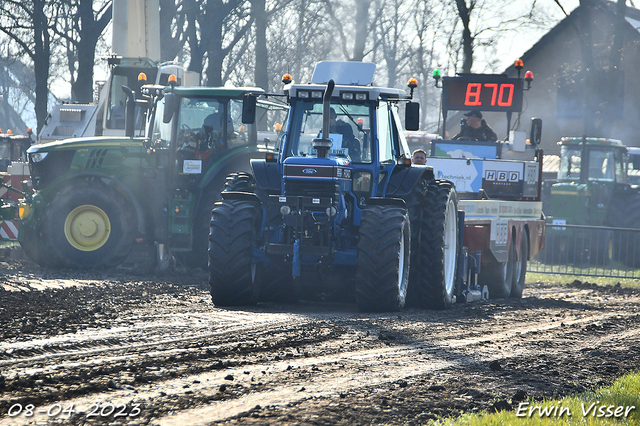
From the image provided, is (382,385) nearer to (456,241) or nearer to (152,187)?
(456,241)

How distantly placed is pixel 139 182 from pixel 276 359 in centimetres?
765

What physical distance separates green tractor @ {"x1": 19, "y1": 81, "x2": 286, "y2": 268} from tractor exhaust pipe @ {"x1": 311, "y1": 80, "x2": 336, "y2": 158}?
12.7ft

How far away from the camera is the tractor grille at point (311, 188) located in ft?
29.6

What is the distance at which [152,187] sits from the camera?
516 inches

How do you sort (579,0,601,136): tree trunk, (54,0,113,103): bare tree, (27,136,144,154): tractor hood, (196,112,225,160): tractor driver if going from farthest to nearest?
(579,0,601,136): tree trunk
(54,0,113,103): bare tree
(27,136,144,154): tractor hood
(196,112,225,160): tractor driver

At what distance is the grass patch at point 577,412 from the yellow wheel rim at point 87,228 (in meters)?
9.18

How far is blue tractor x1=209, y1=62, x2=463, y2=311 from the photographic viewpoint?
8.90m

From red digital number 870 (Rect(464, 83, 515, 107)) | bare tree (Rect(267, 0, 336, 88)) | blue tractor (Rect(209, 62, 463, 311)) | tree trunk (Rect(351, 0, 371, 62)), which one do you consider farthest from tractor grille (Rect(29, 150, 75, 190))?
bare tree (Rect(267, 0, 336, 88))

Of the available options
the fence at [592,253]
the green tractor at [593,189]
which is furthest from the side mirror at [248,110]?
the green tractor at [593,189]

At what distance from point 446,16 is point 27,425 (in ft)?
130

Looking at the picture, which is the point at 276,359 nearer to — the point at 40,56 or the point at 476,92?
the point at 476,92

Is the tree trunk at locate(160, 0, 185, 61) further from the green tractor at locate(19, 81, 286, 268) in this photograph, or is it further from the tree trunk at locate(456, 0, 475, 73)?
the green tractor at locate(19, 81, 286, 268)

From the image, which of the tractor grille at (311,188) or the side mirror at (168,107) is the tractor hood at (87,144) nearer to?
the side mirror at (168,107)

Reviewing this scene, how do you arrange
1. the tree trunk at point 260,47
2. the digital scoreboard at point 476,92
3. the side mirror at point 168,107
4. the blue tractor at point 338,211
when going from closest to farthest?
the blue tractor at point 338,211 → the side mirror at point 168,107 → the digital scoreboard at point 476,92 → the tree trunk at point 260,47
